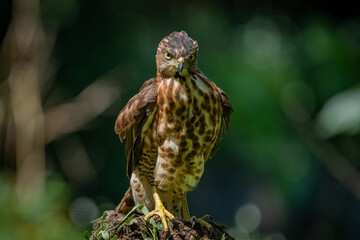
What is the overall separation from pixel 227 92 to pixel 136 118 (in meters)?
3.11

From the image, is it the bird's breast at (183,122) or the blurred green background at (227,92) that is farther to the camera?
the blurred green background at (227,92)

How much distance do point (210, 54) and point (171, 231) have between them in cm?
396

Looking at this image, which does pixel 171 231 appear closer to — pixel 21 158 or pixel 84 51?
pixel 21 158

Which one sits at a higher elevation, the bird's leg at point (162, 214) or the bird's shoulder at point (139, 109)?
the bird's shoulder at point (139, 109)

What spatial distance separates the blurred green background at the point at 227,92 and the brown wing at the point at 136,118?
8.93 ft

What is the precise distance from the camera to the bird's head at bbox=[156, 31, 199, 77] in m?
3.18

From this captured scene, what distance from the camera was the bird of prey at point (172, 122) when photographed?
3.25m

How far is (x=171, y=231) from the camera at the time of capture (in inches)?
115

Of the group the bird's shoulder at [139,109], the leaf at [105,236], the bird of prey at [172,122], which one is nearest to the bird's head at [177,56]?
the bird of prey at [172,122]

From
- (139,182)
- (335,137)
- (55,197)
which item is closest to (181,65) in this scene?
(139,182)

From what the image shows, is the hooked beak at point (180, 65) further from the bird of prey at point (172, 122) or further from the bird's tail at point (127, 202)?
the bird's tail at point (127, 202)

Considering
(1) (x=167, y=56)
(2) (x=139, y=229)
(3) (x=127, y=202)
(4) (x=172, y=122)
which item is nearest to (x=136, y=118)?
(4) (x=172, y=122)

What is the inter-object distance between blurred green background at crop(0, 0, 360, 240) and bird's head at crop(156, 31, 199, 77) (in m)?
3.01

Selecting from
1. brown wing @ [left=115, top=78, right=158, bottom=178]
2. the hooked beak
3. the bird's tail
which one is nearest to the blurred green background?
the bird's tail
